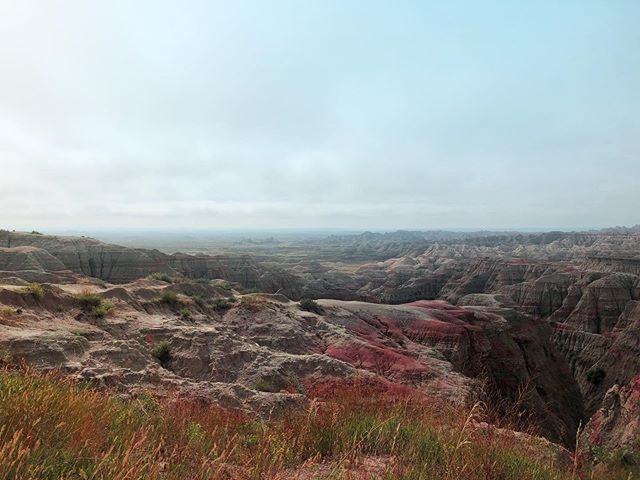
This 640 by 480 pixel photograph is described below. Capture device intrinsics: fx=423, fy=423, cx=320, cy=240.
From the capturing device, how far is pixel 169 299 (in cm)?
2744

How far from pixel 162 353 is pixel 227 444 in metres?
17.5

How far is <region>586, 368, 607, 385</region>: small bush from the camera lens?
46.0 meters

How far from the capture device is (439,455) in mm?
4367

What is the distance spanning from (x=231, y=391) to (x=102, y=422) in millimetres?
10590

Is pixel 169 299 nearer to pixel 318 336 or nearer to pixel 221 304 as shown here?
pixel 221 304

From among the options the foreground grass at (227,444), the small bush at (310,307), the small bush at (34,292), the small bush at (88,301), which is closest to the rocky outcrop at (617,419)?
the foreground grass at (227,444)

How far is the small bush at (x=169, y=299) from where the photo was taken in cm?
2716

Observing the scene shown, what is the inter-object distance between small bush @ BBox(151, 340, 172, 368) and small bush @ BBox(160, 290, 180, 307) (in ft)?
24.6

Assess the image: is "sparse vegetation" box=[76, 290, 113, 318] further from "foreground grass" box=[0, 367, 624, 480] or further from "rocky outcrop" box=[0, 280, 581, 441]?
"foreground grass" box=[0, 367, 624, 480]

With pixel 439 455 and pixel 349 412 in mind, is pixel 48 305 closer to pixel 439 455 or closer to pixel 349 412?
pixel 349 412

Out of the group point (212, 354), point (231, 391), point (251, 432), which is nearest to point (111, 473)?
point (251, 432)

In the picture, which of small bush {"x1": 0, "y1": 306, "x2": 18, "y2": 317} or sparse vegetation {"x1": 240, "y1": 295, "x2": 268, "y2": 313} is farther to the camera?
sparse vegetation {"x1": 240, "y1": 295, "x2": 268, "y2": 313}

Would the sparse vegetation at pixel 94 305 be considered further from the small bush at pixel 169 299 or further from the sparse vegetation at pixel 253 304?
the sparse vegetation at pixel 253 304

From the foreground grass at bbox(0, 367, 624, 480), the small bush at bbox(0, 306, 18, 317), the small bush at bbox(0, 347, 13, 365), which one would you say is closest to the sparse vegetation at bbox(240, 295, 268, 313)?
the small bush at bbox(0, 306, 18, 317)
